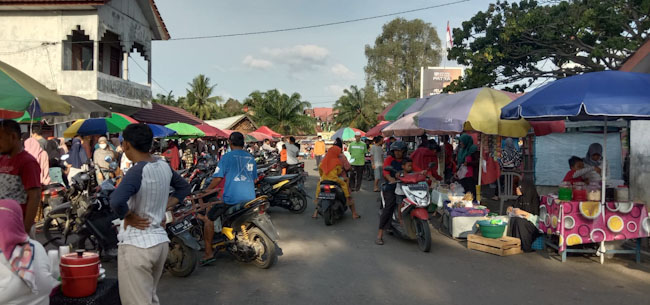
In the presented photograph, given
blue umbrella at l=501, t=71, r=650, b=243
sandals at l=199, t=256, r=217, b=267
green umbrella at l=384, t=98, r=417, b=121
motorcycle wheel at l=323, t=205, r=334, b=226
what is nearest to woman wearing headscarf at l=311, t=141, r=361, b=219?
motorcycle wheel at l=323, t=205, r=334, b=226

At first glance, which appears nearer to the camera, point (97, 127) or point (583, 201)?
point (583, 201)

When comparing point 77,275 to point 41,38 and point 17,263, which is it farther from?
point 41,38

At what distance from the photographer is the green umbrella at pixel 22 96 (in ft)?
11.9

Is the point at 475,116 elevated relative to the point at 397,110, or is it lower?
lower

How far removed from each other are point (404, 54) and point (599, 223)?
137 ft

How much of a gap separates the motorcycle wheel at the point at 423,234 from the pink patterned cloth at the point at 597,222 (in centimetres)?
182

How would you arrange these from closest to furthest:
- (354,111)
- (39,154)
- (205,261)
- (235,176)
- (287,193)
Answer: (235,176)
(205,261)
(39,154)
(287,193)
(354,111)

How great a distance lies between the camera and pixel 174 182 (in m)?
3.40

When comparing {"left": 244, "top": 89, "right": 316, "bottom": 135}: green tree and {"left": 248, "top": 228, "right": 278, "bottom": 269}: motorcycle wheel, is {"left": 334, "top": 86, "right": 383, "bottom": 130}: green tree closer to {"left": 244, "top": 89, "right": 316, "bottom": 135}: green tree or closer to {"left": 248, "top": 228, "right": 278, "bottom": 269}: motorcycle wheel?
{"left": 244, "top": 89, "right": 316, "bottom": 135}: green tree

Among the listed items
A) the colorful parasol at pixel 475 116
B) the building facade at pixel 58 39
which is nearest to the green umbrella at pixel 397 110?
the colorful parasol at pixel 475 116

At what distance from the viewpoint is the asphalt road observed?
483 centimetres

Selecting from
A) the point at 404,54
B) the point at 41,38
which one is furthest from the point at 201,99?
the point at 41,38

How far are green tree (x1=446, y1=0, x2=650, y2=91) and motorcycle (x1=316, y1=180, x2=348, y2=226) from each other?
1136cm

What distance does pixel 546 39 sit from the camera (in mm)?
17078
